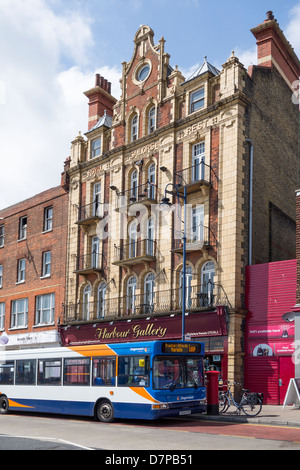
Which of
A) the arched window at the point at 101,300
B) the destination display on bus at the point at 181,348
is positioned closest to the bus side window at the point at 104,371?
the destination display on bus at the point at 181,348

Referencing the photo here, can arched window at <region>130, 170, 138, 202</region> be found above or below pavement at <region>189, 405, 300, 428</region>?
above

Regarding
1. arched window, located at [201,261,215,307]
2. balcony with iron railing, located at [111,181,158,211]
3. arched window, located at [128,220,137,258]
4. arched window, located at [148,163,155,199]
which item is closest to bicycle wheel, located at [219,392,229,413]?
arched window, located at [201,261,215,307]

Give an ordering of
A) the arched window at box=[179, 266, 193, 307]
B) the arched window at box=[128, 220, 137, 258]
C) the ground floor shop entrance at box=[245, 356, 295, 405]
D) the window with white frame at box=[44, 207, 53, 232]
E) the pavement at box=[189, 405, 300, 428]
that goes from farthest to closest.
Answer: the window with white frame at box=[44, 207, 53, 232] → the arched window at box=[128, 220, 137, 258] → the arched window at box=[179, 266, 193, 307] → the ground floor shop entrance at box=[245, 356, 295, 405] → the pavement at box=[189, 405, 300, 428]

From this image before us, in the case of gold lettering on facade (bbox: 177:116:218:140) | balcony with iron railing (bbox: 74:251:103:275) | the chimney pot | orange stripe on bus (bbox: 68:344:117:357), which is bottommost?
orange stripe on bus (bbox: 68:344:117:357)

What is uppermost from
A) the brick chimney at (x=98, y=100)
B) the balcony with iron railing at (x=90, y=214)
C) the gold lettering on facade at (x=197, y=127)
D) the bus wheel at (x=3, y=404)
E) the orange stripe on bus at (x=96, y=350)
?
the brick chimney at (x=98, y=100)

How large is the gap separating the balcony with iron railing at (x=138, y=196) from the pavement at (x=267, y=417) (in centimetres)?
1229

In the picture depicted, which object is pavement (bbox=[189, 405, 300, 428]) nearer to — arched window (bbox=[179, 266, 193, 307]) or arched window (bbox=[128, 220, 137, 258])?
arched window (bbox=[179, 266, 193, 307])

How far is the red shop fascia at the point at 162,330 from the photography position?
2477 centimetres

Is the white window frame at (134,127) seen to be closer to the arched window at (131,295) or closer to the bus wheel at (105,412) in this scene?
the arched window at (131,295)

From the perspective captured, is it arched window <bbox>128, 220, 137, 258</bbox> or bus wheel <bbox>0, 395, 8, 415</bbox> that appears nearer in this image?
bus wheel <bbox>0, 395, 8, 415</bbox>

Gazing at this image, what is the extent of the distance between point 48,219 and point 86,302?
722cm

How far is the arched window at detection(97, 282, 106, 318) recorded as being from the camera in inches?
1259

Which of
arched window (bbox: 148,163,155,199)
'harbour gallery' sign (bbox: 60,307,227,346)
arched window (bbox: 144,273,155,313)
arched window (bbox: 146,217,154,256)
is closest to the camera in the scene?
'harbour gallery' sign (bbox: 60,307,227,346)
